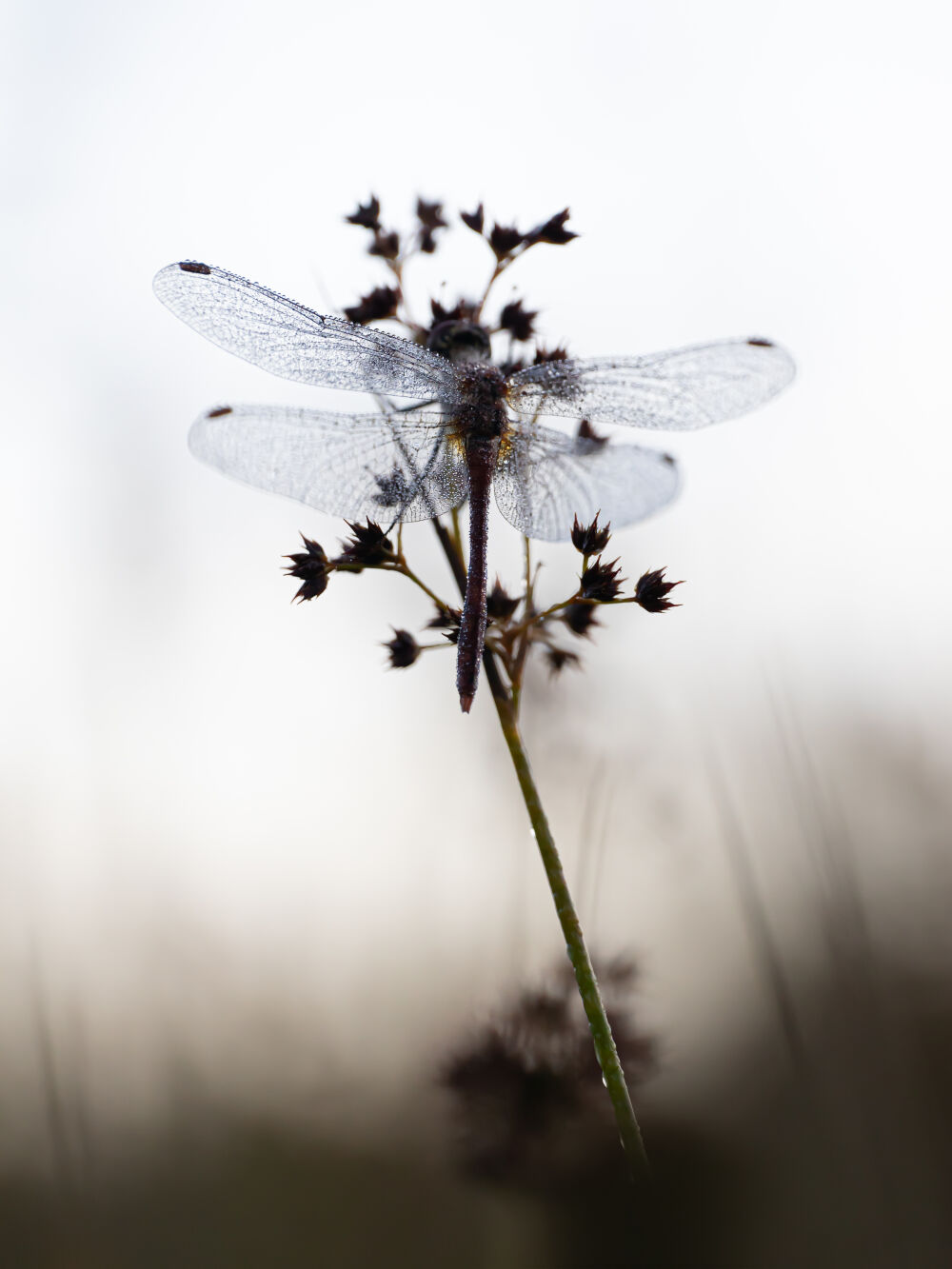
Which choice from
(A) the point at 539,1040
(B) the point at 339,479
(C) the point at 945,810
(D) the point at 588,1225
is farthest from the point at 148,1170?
(C) the point at 945,810

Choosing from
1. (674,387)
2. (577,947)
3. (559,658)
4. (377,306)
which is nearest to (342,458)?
(377,306)

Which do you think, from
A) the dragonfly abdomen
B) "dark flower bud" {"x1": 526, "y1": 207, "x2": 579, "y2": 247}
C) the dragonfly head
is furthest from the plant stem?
"dark flower bud" {"x1": 526, "y1": 207, "x2": 579, "y2": 247}

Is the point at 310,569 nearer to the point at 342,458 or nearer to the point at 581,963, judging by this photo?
the point at 342,458

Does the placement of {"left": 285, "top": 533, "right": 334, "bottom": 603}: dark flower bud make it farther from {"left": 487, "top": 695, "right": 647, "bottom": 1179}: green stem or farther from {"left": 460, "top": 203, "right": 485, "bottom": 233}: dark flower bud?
{"left": 460, "top": 203, "right": 485, "bottom": 233}: dark flower bud

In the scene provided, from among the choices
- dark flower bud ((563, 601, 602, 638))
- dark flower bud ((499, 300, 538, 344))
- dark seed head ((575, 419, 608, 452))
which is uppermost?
dark flower bud ((499, 300, 538, 344))

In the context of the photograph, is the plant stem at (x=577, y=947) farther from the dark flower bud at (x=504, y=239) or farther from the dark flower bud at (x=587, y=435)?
the dark flower bud at (x=504, y=239)

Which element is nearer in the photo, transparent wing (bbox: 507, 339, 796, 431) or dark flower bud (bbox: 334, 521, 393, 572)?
dark flower bud (bbox: 334, 521, 393, 572)
